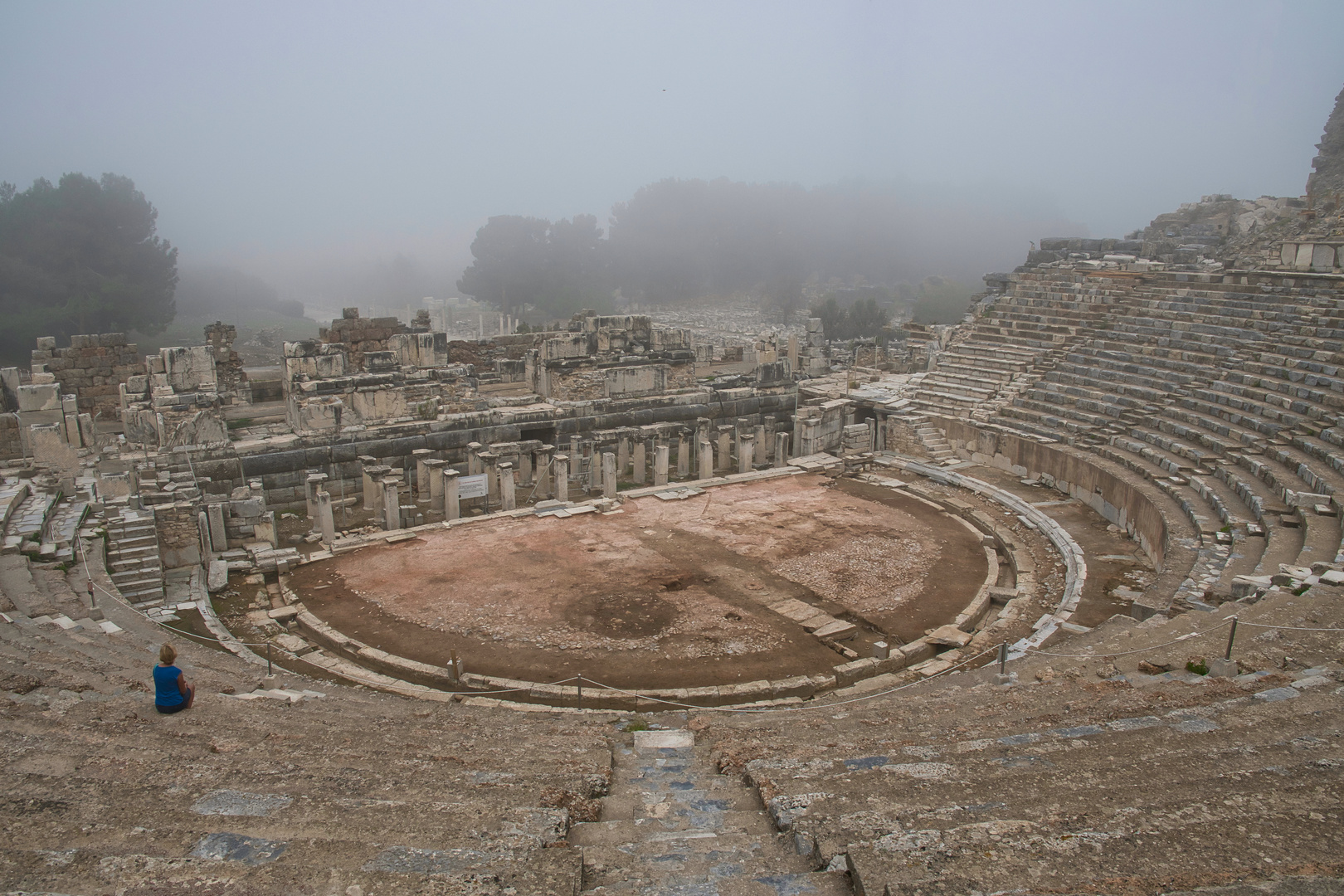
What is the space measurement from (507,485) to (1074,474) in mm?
12929

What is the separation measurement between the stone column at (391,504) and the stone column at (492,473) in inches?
83.1

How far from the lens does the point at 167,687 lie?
7.62 metres

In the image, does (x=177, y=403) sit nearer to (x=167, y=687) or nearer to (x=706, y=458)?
(x=706, y=458)

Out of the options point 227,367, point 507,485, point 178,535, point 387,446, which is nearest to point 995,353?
point 507,485

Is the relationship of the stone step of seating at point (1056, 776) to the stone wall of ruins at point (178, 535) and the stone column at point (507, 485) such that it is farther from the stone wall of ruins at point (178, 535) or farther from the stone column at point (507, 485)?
the stone wall of ruins at point (178, 535)

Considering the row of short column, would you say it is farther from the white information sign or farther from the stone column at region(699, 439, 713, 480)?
the white information sign

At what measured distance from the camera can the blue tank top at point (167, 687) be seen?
7.58 m

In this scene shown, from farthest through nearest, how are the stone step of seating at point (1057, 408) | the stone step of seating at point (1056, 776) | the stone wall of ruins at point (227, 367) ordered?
the stone wall of ruins at point (227, 367) < the stone step of seating at point (1057, 408) < the stone step of seating at point (1056, 776)

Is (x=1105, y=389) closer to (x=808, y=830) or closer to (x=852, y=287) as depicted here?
(x=808, y=830)

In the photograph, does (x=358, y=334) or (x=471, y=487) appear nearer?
(x=471, y=487)

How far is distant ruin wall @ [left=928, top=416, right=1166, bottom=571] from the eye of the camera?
15859 mm

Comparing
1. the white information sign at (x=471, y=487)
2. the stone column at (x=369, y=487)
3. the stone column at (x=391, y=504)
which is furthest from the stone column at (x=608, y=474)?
the stone column at (x=369, y=487)

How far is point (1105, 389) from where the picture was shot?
849 inches

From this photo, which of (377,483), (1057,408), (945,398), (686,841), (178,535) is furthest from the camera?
(945,398)
